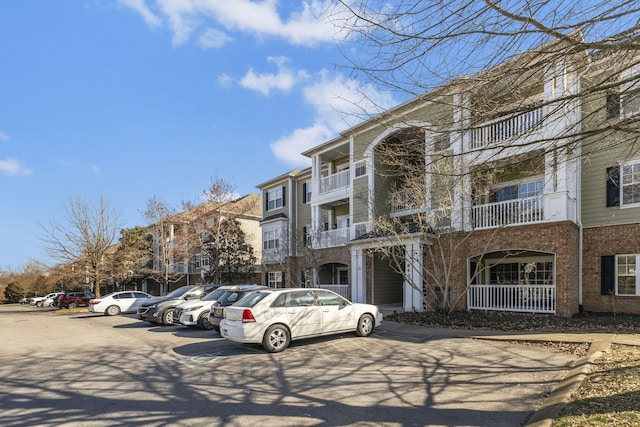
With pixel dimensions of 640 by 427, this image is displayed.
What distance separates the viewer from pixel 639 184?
14281 millimetres

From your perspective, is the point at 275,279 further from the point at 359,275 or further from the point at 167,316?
the point at 167,316

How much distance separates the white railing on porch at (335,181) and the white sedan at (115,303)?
1175 cm

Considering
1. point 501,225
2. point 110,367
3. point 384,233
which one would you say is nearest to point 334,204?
point 384,233

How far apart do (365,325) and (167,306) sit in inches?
322

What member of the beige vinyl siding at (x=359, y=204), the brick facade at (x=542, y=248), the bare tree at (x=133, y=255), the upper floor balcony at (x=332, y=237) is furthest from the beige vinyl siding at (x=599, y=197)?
the bare tree at (x=133, y=255)

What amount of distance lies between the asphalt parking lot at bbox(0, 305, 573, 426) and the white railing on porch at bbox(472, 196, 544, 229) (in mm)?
6689

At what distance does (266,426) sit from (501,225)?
42.8ft

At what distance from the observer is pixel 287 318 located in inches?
382

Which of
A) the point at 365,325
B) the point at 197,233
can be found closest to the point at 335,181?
the point at 197,233

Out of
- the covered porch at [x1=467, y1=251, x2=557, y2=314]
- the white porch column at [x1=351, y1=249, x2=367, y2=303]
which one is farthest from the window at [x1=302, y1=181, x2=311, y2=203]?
the covered porch at [x1=467, y1=251, x2=557, y2=314]

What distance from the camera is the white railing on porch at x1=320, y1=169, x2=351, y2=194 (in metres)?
23.4

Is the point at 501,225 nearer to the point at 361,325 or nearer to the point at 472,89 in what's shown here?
the point at 361,325

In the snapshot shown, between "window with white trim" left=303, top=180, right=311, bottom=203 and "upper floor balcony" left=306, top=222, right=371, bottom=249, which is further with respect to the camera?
"window with white trim" left=303, top=180, right=311, bottom=203

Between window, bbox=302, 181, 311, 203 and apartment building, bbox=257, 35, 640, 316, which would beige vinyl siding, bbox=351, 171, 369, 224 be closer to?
apartment building, bbox=257, 35, 640, 316
